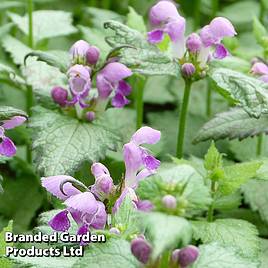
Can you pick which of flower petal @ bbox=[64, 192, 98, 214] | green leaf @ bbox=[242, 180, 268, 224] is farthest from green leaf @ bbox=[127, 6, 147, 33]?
flower petal @ bbox=[64, 192, 98, 214]

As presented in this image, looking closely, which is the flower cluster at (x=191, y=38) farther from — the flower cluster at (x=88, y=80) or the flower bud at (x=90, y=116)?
the flower bud at (x=90, y=116)

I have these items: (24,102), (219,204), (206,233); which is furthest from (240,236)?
(24,102)

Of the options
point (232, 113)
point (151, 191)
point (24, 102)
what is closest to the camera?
point (151, 191)

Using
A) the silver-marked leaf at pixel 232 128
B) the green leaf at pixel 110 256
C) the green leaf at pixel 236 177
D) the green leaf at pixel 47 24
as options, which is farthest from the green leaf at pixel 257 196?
the green leaf at pixel 47 24

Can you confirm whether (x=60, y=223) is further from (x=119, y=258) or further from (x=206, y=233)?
(x=206, y=233)

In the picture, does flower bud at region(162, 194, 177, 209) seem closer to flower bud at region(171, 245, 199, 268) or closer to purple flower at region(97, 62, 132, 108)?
flower bud at region(171, 245, 199, 268)

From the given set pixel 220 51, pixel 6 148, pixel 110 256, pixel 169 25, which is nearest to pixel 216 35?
pixel 220 51
